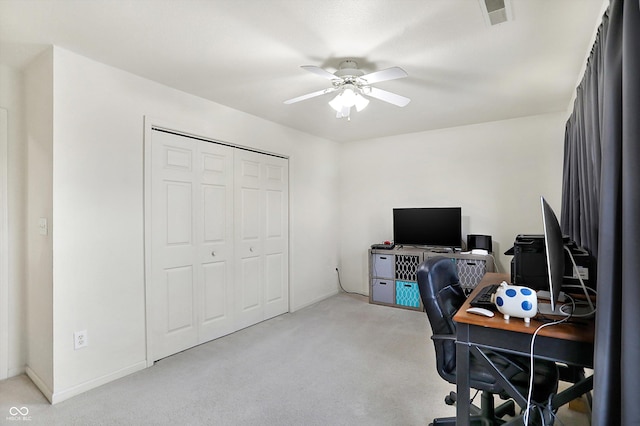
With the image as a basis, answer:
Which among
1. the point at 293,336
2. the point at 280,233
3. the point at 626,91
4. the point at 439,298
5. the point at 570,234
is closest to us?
the point at 626,91

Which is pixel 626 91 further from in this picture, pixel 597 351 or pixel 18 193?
pixel 18 193

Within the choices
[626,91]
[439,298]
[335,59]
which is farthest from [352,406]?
[335,59]

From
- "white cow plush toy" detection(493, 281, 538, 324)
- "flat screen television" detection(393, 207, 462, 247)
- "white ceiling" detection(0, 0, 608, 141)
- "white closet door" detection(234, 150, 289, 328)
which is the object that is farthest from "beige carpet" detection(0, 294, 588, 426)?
"white ceiling" detection(0, 0, 608, 141)

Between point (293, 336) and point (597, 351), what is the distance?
2.73 metres

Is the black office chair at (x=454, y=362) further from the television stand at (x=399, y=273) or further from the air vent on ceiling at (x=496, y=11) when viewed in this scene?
the television stand at (x=399, y=273)

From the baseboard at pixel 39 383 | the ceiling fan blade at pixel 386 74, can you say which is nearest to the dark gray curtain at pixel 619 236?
the ceiling fan blade at pixel 386 74

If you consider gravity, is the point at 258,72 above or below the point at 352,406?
above

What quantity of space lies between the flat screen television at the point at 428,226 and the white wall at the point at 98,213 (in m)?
2.94

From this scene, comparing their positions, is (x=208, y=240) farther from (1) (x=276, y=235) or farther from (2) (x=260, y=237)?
(1) (x=276, y=235)

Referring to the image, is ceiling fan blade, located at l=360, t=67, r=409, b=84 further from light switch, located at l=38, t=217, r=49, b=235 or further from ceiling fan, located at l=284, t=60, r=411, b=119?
light switch, located at l=38, t=217, r=49, b=235

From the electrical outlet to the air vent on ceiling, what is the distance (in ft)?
11.1

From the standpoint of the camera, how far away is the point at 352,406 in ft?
7.17

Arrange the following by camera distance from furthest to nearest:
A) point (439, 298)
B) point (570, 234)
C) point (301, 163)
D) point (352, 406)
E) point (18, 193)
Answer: point (301, 163) → point (570, 234) → point (18, 193) → point (352, 406) → point (439, 298)

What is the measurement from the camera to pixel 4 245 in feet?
8.51
